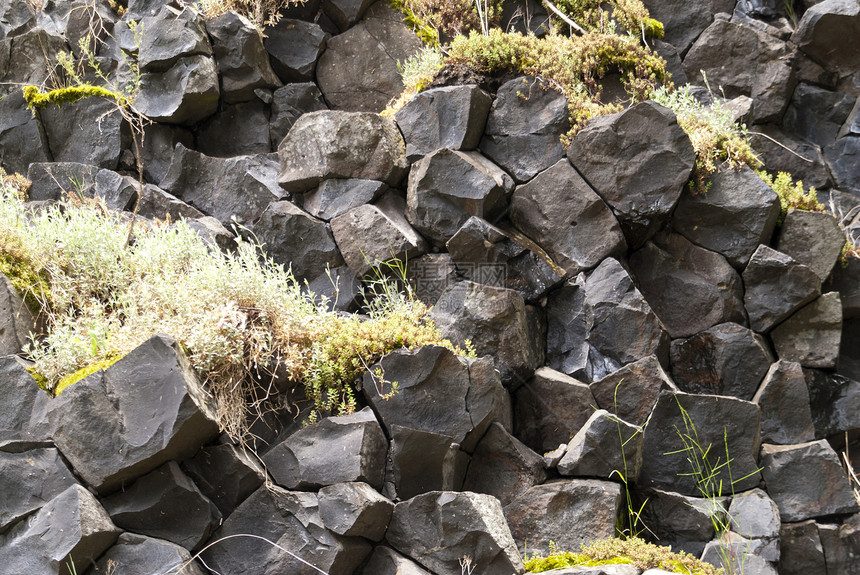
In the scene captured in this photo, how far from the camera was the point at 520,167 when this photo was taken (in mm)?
6902

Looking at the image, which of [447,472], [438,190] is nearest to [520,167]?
[438,190]

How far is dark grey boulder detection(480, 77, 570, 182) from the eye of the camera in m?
6.87

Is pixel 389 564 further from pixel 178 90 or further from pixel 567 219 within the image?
pixel 178 90

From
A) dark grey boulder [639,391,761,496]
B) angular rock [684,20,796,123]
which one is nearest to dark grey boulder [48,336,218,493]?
dark grey boulder [639,391,761,496]

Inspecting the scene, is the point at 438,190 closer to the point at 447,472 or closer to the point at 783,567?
the point at 447,472

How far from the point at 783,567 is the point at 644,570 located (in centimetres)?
239

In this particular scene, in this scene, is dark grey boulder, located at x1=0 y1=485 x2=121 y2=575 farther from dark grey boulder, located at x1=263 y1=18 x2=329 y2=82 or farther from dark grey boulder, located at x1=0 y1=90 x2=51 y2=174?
dark grey boulder, located at x1=263 y1=18 x2=329 y2=82

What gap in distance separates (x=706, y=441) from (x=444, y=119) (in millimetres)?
3663

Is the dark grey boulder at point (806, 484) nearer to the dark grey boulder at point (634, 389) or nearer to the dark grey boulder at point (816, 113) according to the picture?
the dark grey boulder at point (634, 389)

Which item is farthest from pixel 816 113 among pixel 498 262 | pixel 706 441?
pixel 706 441

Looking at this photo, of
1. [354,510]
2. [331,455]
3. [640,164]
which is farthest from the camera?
[640,164]

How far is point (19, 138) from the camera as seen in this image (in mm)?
7914

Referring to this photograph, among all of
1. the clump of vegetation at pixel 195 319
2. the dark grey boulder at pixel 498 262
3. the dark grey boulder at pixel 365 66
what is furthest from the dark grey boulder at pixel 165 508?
the dark grey boulder at pixel 365 66

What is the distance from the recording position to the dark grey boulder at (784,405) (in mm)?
6090
